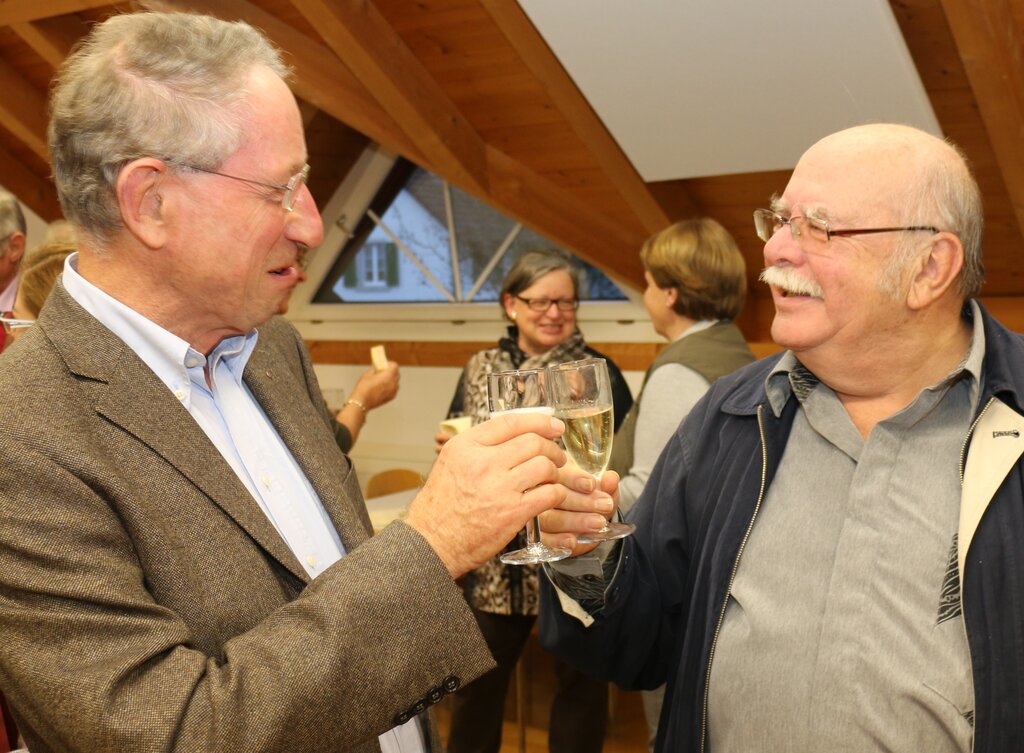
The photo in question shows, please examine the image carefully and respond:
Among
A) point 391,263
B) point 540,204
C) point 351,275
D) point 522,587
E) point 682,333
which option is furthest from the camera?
A: point 351,275

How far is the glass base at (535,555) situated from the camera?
45.0 inches

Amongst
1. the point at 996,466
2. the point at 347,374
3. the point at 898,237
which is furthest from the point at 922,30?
the point at 347,374

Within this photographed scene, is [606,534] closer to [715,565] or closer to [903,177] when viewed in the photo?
[715,565]

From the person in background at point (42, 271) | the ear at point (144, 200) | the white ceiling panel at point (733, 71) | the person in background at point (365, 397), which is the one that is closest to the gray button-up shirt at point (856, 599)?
the ear at point (144, 200)

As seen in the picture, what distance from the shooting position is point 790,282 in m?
1.58

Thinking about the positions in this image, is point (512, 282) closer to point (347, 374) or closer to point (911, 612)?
point (911, 612)

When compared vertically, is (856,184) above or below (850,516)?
above

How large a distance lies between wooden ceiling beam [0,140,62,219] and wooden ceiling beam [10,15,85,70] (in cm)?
195

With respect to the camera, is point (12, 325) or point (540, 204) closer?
point (12, 325)

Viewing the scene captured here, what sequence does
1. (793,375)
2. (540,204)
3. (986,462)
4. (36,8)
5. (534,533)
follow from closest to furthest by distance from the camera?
(534,533), (986,462), (793,375), (36,8), (540,204)

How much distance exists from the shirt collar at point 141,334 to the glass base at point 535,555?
0.46m

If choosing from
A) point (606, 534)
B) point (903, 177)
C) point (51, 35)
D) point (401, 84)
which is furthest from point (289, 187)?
point (51, 35)

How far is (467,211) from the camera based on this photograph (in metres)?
5.48

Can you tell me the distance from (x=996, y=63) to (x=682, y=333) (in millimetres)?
1175
